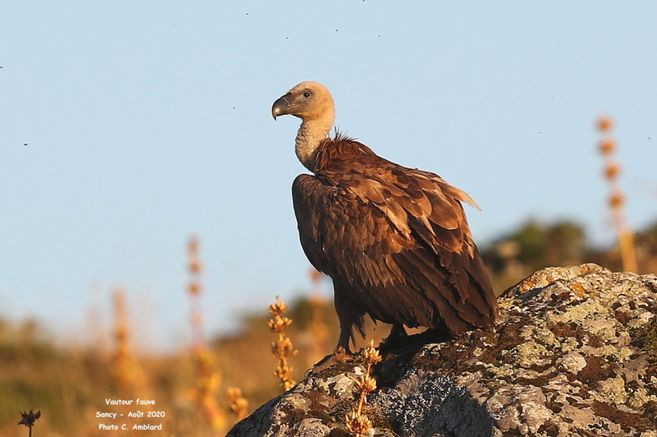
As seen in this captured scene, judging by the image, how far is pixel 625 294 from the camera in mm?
6492

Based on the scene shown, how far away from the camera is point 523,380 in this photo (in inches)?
225

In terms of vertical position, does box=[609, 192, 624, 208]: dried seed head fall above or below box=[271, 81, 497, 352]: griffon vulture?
above

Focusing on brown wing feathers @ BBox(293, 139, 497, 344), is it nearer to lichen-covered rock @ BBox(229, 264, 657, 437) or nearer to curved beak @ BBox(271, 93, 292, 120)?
lichen-covered rock @ BBox(229, 264, 657, 437)

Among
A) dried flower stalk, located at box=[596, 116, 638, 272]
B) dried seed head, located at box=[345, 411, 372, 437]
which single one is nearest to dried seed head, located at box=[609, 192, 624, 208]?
dried flower stalk, located at box=[596, 116, 638, 272]

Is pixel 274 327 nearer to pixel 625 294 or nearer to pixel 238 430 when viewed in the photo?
pixel 238 430

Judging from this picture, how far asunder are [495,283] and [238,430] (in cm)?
987

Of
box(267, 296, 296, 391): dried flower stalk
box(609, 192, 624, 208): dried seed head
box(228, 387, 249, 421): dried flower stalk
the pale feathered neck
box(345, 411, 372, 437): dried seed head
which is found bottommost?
box(345, 411, 372, 437): dried seed head

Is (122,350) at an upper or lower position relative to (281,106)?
lower

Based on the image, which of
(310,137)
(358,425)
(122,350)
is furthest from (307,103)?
(358,425)

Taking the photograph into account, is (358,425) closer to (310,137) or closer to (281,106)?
(310,137)

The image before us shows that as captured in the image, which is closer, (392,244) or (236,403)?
(236,403)

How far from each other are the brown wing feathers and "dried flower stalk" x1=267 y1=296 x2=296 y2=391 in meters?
0.58

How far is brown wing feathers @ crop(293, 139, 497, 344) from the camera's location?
22.6 ft

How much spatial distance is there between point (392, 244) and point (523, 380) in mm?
1745
